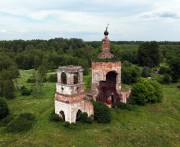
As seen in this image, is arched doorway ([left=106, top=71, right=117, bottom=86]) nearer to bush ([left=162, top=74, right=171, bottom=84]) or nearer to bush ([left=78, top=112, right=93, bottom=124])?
bush ([left=78, top=112, right=93, bottom=124])

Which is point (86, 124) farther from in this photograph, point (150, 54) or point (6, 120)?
point (150, 54)

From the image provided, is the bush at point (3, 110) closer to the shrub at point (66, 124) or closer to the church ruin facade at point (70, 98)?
the church ruin facade at point (70, 98)

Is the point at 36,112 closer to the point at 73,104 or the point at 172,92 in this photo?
the point at 73,104

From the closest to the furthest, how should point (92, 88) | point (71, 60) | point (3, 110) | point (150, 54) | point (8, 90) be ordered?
point (3, 110)
point (92, 88)
point (8, 90)
point (71, 60)
point (150, 54)

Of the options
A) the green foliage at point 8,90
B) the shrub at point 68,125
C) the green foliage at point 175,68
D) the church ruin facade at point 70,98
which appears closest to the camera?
the shrub at point 68,125

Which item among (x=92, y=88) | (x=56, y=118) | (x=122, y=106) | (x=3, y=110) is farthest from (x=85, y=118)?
(x=3, y=110)

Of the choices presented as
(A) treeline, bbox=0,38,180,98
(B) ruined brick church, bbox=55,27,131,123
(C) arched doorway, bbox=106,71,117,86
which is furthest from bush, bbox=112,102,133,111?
(A) treeline, bbox=0,38,180,98

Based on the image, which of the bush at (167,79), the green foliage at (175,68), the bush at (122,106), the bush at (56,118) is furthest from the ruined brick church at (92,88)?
the green foliage at (175,68)
